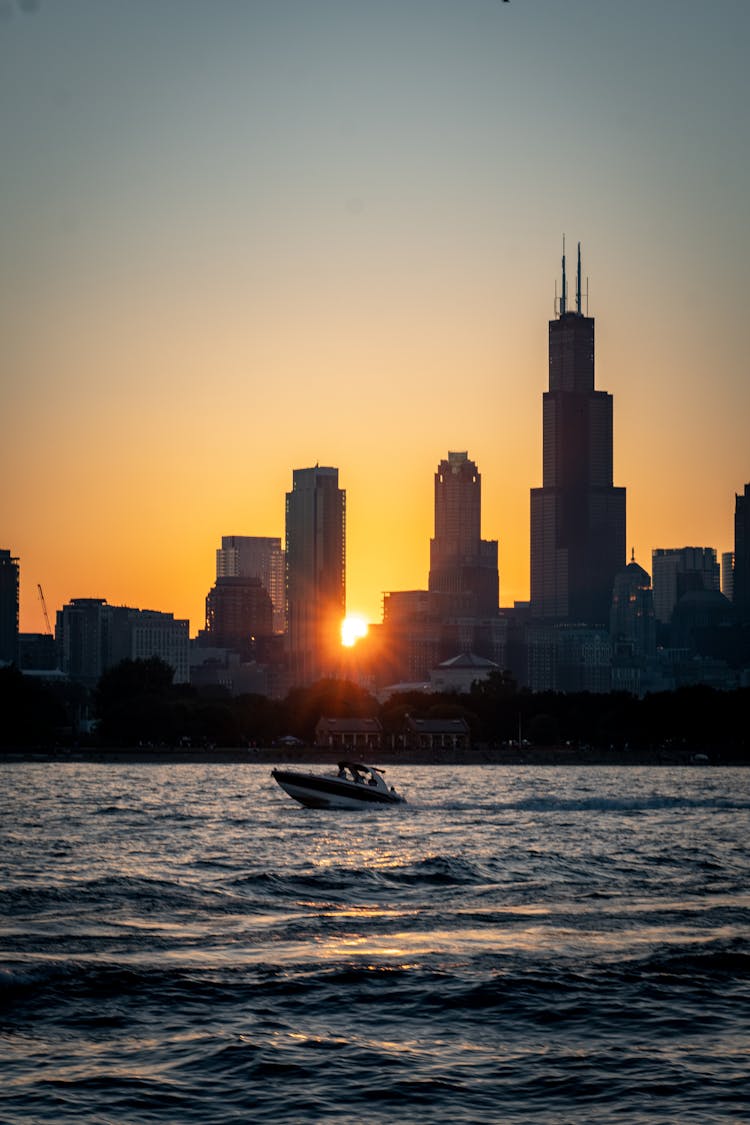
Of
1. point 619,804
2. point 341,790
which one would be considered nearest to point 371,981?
point 341,790

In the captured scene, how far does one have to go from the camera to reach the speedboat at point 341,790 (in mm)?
92250

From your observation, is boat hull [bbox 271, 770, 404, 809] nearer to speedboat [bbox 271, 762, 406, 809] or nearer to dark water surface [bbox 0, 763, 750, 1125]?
speedboat [bbox 271, 762, 406, 809]

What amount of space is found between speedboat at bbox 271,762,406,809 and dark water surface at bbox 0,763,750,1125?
24274mm

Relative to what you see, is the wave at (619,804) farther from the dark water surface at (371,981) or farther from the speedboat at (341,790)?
the dark water surface at (371,981)

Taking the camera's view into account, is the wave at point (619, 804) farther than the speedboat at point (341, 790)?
Yes

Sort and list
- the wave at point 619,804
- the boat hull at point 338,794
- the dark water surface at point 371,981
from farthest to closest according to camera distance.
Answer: the wave at point 619,804, the boat hull at point 338,794, the dark water surface at point 371,981

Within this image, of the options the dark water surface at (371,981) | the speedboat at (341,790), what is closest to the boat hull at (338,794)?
the speedboat at (341,790)

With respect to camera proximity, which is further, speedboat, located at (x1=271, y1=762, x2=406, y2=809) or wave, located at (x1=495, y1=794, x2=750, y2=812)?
wave, located at (x1=495, y1=794, x2=750, y2=812)

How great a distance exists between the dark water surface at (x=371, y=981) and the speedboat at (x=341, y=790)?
24.3 m

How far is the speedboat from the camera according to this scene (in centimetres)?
9225

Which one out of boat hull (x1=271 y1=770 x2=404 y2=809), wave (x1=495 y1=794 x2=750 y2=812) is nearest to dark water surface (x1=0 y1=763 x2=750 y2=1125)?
boat hull (x1=271 y1=770 x2=404 y2=809)

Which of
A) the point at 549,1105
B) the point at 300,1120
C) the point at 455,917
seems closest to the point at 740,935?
the point at 455,917

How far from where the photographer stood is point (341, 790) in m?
92.4

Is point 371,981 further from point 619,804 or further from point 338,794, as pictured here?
point 619,804
